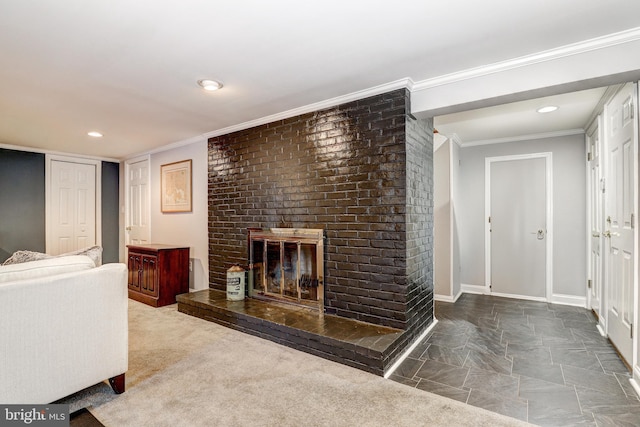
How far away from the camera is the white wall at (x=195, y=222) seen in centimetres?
431

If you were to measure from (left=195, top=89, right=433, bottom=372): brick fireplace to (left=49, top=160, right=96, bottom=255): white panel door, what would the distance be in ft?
12.0

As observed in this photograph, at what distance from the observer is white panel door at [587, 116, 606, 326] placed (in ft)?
10.3

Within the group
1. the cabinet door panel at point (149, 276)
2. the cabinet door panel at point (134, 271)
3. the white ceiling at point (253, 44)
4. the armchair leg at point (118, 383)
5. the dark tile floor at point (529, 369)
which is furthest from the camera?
the cabinet door panel at point (134, 271)

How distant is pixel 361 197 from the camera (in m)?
2.80

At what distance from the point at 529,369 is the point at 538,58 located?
2169mm

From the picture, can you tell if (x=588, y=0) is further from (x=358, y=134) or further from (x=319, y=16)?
(x=358, y=134)

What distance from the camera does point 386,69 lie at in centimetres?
238

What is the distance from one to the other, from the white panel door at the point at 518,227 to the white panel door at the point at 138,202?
207 inches

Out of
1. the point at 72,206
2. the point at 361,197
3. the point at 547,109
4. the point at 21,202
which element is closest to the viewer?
the point at 361,197

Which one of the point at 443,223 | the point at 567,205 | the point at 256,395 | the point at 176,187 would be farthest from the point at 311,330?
the point at 567,205

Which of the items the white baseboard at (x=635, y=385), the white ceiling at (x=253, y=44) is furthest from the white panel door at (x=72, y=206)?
the white baseboard at (x=635, y=385)

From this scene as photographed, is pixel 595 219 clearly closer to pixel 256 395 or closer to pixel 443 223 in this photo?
pixel 443 223

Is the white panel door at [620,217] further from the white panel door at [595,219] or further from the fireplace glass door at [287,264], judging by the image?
the fireplace glass door at [287,264]

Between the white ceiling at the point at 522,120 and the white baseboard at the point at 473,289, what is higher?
the white ceiling at the point at 522,120
